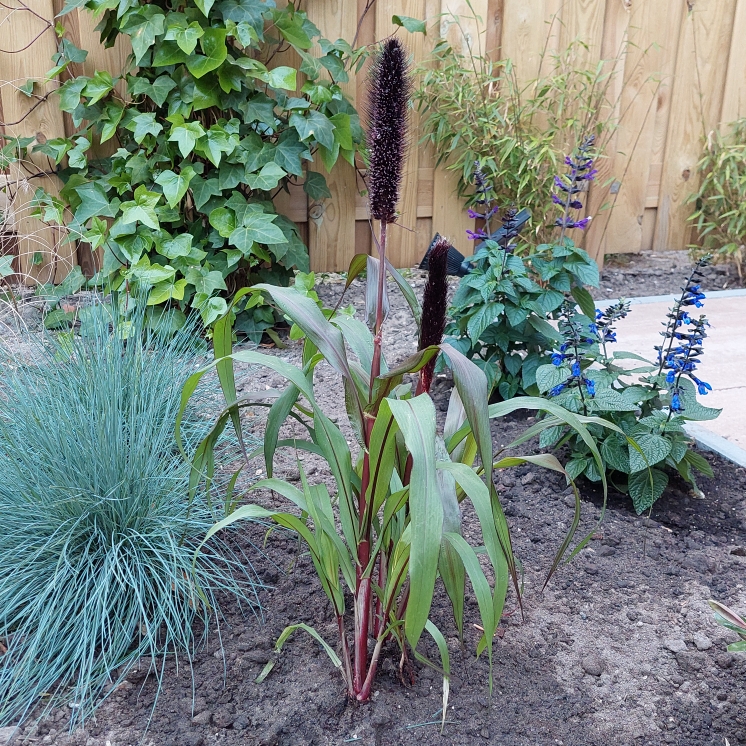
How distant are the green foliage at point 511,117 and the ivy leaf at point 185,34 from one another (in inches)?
50.6

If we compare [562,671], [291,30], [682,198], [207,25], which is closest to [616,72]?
[682,198]

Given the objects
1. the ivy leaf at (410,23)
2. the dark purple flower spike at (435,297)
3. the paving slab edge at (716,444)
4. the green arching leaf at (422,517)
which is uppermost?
the ivy leaf at (410,23)

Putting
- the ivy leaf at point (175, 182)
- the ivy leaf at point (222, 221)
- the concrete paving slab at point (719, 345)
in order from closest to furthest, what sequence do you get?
the concrete paving slab at point (719, 345), the ivy leaf at point (175, 182), the ivy leaf at point (222, 221)

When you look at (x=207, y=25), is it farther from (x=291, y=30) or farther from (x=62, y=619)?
(x=62, y=619)

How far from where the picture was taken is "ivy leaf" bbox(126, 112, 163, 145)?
306cm

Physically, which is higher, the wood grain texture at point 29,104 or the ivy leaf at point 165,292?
the wood grain texture at point 29,104

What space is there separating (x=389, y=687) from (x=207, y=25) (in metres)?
2.71

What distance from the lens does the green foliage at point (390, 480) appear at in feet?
3.33

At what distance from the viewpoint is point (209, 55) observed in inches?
119

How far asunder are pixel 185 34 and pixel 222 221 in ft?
2.40

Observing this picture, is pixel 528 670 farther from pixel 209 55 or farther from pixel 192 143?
pixel 209 55

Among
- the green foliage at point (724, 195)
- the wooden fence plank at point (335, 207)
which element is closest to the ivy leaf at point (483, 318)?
the wooden fence plank at point (335, 207)

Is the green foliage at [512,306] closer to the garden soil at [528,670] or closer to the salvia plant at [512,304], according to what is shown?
the salvia plant at [512,304]

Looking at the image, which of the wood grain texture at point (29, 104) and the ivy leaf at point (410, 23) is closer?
the wood grain texture at point (29, 104)
